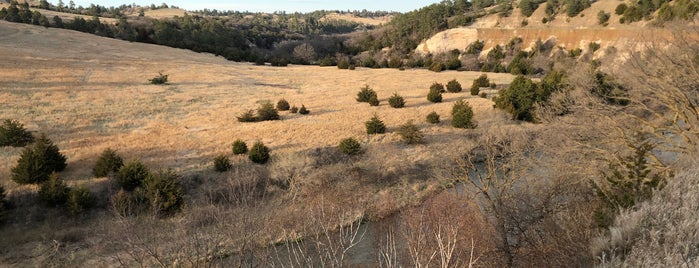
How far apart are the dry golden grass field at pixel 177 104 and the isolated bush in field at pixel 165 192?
2.22 m

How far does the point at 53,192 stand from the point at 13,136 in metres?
7.42

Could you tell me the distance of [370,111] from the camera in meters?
30.5

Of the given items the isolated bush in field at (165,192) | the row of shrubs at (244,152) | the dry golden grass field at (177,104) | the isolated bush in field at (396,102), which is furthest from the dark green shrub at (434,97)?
the isolated bush in field at (165,192)

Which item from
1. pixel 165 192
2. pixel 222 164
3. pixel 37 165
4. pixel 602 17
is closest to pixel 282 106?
pixel 222 164

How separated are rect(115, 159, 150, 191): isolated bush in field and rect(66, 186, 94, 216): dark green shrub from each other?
4.67 feet

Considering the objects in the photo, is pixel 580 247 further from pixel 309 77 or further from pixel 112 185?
pixel 309 77

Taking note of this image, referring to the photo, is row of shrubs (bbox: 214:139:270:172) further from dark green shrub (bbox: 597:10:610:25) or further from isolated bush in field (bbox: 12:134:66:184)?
dark green shrub (bbox: 597:10:610:25)

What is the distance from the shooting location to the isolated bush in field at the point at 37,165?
1638cm

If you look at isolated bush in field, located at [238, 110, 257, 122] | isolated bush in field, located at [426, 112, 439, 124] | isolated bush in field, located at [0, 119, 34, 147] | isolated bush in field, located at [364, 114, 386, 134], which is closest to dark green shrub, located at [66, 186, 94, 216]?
isolated bush in field, located at [0, 119, 34, 147]

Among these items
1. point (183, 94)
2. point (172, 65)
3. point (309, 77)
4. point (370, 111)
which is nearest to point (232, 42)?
point (172, 65)

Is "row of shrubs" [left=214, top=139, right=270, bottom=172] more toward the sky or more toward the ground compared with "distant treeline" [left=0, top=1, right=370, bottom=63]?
more toward the ground

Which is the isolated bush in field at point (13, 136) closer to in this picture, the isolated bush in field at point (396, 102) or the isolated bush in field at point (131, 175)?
the isolated bush in field at point (131, 175)

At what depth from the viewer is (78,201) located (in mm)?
15672

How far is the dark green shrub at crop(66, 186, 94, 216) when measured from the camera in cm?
1552
